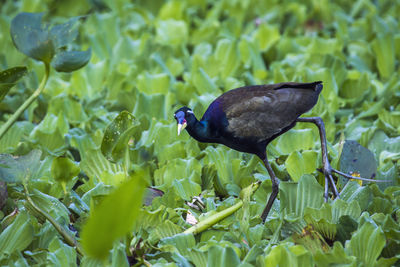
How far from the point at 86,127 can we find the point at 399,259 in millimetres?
1631

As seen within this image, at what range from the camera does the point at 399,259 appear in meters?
2.07

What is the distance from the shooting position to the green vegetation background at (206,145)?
2096 mm

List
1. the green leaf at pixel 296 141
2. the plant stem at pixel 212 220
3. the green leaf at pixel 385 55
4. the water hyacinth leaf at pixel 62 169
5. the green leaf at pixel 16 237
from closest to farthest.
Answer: the green leaf at pixel 16 237 → the plant stem at pixel 212 220 → the water hyacinth leaf at pixel 62 169 → the green leaf at pixel 296 141 → the green leaf at pixel 385 55

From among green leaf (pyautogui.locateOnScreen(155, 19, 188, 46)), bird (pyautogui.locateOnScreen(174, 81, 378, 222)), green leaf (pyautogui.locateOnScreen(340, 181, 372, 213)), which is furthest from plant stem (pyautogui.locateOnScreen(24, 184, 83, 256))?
green leaf (pyautogui.locateOnScreen(155, 19, 188, 46))

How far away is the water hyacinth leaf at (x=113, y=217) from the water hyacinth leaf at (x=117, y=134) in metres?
0.87

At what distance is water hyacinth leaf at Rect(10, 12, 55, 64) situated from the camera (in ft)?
8.16

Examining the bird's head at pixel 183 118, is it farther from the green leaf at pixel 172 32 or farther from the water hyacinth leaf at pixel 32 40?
the green leaf at pixel 172 32

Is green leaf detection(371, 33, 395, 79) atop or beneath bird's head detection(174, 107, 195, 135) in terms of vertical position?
beneath

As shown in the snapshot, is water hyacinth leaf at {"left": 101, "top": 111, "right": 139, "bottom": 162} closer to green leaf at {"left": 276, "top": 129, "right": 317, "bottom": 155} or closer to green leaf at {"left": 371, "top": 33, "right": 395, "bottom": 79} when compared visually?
green leaf at {"left": 276, "top": 129, "right": 317, "bottom": 155}

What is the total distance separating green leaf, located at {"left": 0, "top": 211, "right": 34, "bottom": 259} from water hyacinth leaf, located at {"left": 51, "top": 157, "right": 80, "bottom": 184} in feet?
1.49

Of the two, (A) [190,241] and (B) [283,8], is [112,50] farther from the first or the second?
(A) [190,241]

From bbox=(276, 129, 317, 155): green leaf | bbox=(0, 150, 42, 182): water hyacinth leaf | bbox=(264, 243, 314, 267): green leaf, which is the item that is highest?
bbox=(0, 150, 42, 182): water hyacinth leaf

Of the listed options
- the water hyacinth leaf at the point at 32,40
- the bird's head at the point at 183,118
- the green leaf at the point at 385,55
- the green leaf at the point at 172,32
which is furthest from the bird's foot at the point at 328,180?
the green leaf at the point at 172,32

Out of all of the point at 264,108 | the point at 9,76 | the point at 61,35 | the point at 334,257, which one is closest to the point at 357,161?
the point at 264,108
